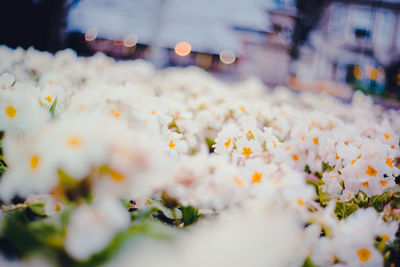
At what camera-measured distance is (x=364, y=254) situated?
810 mm

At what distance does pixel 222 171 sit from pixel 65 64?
3258mm

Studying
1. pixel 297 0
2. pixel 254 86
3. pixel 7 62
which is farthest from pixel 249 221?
pixel 297 0

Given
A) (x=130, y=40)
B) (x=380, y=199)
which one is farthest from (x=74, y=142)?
(x=130, y=40)

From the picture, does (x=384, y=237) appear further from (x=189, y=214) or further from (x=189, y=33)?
(x=189, y=33)

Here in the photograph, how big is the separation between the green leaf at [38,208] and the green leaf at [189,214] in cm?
49

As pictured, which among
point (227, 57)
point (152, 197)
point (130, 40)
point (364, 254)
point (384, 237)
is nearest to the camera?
→ point (364, 254)

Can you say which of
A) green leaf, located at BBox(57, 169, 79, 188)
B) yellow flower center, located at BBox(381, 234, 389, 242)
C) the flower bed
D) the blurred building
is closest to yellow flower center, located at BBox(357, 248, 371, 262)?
the flower bed

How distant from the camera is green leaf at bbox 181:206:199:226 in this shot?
3.77 ft

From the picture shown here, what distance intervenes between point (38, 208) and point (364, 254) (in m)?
0.99

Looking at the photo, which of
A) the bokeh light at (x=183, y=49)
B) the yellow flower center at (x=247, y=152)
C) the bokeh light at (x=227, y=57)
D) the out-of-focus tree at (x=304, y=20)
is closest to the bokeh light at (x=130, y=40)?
the bokeh light at (x=183, y=49)

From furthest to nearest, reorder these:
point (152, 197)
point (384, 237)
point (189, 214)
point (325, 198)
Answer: point (325, 198), point (152, 197), point (189, 214), point (384, 237)

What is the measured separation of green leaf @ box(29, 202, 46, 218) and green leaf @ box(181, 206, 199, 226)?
0.49 meters

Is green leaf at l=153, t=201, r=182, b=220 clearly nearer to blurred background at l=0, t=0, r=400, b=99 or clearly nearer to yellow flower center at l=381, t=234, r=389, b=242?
yellow flower center at l=381, t=234, r=389, b=242

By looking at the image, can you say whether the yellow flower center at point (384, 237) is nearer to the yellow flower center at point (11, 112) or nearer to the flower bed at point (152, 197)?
the flower bed at point (152, 197)
